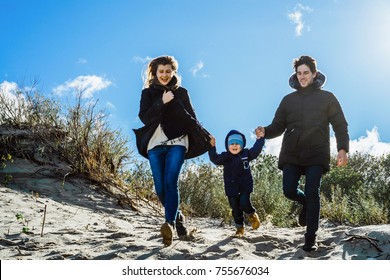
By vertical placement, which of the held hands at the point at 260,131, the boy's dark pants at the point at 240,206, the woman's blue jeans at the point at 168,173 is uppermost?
the held hands at the point at 260,131

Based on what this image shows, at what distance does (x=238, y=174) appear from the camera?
4.62 metres

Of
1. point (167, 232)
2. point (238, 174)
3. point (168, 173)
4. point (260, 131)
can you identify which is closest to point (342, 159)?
point (260, 131)

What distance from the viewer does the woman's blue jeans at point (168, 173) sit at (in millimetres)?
3635

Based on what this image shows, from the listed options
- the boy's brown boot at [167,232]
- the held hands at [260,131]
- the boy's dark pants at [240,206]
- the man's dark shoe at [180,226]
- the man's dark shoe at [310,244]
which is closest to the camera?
the boy's brown boot at [167,232]

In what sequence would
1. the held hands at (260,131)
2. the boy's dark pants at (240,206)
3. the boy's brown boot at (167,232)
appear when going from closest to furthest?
the boy's brown boot at (167,232) < the held hands at (260,131) < the boy's dark pants at (240,206)

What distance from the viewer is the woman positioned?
370cm

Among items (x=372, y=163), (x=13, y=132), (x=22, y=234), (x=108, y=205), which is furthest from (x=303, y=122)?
(x=372, y=163)

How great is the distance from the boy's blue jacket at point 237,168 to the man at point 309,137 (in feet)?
2.25

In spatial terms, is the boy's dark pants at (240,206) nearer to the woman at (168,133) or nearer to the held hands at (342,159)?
the woman at (168,133)

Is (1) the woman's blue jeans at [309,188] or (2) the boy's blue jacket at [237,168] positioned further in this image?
→ (2) the boy's blue jacket at [237,168]

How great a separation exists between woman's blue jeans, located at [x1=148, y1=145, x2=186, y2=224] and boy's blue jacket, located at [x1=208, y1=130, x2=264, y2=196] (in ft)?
3.02

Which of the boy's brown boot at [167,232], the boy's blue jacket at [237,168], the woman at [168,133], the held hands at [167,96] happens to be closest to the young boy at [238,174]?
the boy's blue jacket at [237,168]

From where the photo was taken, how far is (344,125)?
379 centimetres

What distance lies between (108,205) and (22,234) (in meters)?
2.34
